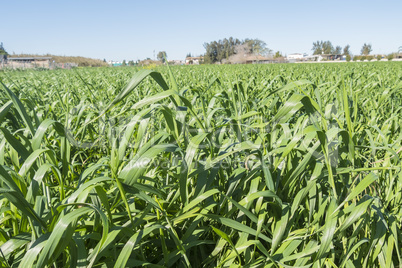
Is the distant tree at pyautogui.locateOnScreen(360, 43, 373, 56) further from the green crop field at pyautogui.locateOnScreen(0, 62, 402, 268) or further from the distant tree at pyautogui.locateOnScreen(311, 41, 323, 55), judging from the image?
the green crop field at pyautogui.locateOnScreen(0, 62, 402, 268)

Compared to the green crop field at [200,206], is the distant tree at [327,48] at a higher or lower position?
higher

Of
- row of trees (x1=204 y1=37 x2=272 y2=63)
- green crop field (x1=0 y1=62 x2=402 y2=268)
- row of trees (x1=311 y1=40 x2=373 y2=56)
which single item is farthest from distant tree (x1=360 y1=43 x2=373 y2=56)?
green crop field (x1=0 y1=62 x2=402 y2=268)

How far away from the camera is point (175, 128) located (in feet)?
3.91

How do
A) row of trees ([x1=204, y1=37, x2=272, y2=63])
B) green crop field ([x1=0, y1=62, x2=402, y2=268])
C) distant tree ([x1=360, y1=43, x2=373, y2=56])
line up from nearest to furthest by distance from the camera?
green crop field ([x1=0, y1=62, x2=402, y2=268]), row of trees ([x1=204, y1=37, x2=272, y2=63]), distant tree ([x1=360, y1=43, x2=373, y2=56])

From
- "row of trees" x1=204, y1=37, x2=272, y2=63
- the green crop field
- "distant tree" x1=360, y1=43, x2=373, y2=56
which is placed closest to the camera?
the green crop field

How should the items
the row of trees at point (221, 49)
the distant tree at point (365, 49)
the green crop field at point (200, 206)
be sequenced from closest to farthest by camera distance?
the green crop field at point (200, 206)
the row of trees at point (221, 49)
the distant tree at point (365, 49)

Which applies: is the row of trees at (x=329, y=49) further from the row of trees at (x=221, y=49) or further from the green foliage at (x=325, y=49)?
the row of trees at (x=221, y=49)

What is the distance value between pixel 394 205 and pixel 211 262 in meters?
0.96

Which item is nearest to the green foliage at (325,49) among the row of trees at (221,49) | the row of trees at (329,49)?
the row of trees at (329,49)

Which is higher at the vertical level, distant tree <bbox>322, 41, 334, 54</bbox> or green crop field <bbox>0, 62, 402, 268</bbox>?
distant tree <bbox>322, 41, 334, 54</bbox>

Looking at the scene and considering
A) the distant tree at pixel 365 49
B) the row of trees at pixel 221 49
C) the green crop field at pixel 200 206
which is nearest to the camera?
the green crop field at pixel 200 206

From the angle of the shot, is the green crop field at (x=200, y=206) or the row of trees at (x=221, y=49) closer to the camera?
the green crop field at (x=200, y=206)

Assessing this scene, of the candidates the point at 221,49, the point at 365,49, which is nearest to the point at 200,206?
the point at 221,49

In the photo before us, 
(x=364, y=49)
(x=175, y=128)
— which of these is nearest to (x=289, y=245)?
(x=175, y=128)
